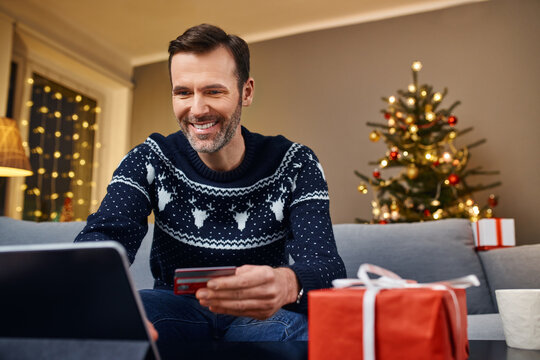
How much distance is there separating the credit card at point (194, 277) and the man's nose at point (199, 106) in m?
0.60

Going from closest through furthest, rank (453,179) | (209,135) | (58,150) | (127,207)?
1. (127,207)
2. (209,135)
3. (453,179)
4. (58,150)

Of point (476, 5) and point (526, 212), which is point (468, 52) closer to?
point (476, 5)

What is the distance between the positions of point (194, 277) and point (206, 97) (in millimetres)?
637

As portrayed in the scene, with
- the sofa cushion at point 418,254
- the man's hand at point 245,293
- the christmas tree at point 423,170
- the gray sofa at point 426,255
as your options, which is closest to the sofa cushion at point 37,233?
the gray sofa at point 426,255

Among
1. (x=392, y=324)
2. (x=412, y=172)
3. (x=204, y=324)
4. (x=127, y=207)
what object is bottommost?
(x=204, y=324)

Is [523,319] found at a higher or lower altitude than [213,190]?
lower

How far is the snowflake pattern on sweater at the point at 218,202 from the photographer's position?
3.42 ft

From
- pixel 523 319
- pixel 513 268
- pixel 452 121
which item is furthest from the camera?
pixel 452 121

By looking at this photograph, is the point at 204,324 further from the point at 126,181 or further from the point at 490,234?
the point at 490,234

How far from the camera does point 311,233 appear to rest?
3.13ft

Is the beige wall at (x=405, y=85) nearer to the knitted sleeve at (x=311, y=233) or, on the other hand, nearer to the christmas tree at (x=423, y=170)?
the christmas tree at (x=423, y=170)

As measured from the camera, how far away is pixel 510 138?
3.70 m

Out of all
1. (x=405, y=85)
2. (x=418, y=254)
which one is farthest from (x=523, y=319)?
(x=405, y=85)

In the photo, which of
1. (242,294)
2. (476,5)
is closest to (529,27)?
(476,5)
